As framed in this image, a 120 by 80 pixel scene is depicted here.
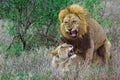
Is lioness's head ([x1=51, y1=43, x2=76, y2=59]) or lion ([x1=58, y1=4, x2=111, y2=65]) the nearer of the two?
lioness's head ([x1=51, y1=43, x2=76, y2=59])

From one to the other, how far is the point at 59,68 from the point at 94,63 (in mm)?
834

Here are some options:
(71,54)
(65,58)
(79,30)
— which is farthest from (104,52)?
(65,58)

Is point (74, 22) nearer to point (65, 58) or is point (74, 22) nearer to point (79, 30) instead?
point (79, 30)

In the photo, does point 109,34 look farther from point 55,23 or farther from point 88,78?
point 88,78

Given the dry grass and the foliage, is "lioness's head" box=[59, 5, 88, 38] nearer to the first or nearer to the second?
the dry grass

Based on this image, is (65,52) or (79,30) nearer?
(65,52)

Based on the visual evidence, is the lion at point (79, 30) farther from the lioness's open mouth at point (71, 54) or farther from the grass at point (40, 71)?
the grass at point (40, 71)

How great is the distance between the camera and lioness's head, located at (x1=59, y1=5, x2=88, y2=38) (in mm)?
8047

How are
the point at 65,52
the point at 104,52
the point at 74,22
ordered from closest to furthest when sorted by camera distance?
the point at 65,52 < the point at 74,22 < the point at 104,52

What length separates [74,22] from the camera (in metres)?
8.08

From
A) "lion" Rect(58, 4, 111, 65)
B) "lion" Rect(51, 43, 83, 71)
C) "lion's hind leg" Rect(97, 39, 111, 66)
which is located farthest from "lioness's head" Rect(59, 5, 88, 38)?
"lion's hind leg" Rect(97, 39, 111, 66)

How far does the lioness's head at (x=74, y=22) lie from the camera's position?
805 cm

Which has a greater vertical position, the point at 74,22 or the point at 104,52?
the point at 74,22

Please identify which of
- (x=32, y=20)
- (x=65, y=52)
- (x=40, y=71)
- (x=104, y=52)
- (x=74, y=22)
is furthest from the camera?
(x=32, y=20)
